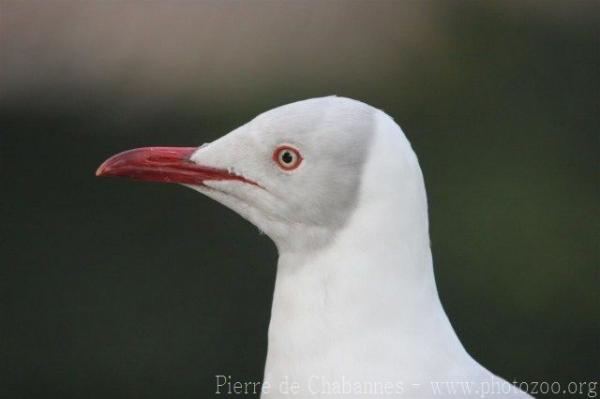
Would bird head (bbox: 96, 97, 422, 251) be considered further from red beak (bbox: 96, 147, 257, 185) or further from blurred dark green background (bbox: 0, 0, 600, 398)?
blurred dark green background (bbox: 0, 0, 600, 398)

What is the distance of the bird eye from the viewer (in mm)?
2113

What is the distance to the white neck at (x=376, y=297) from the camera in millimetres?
2070

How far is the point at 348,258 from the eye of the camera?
209cm

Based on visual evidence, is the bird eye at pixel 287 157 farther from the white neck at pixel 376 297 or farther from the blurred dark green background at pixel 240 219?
the blurred dark green background at pixel 240 219

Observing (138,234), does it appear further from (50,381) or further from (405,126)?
(405,126)

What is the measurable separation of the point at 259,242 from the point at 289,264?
7.85 ft

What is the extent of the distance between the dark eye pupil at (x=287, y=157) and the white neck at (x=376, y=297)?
138 millimetres

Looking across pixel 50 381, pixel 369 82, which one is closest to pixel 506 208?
pixel 369 82

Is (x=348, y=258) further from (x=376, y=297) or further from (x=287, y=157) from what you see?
(x=287, y=157)

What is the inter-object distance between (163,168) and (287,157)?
0.26 meters

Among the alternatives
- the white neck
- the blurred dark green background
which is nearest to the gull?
the white neck

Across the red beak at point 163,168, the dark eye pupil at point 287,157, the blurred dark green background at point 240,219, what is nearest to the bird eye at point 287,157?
the dark eye pupil at point 287,157

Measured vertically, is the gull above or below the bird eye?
below

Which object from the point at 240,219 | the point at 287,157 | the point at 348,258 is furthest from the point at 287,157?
the point at 240,219
